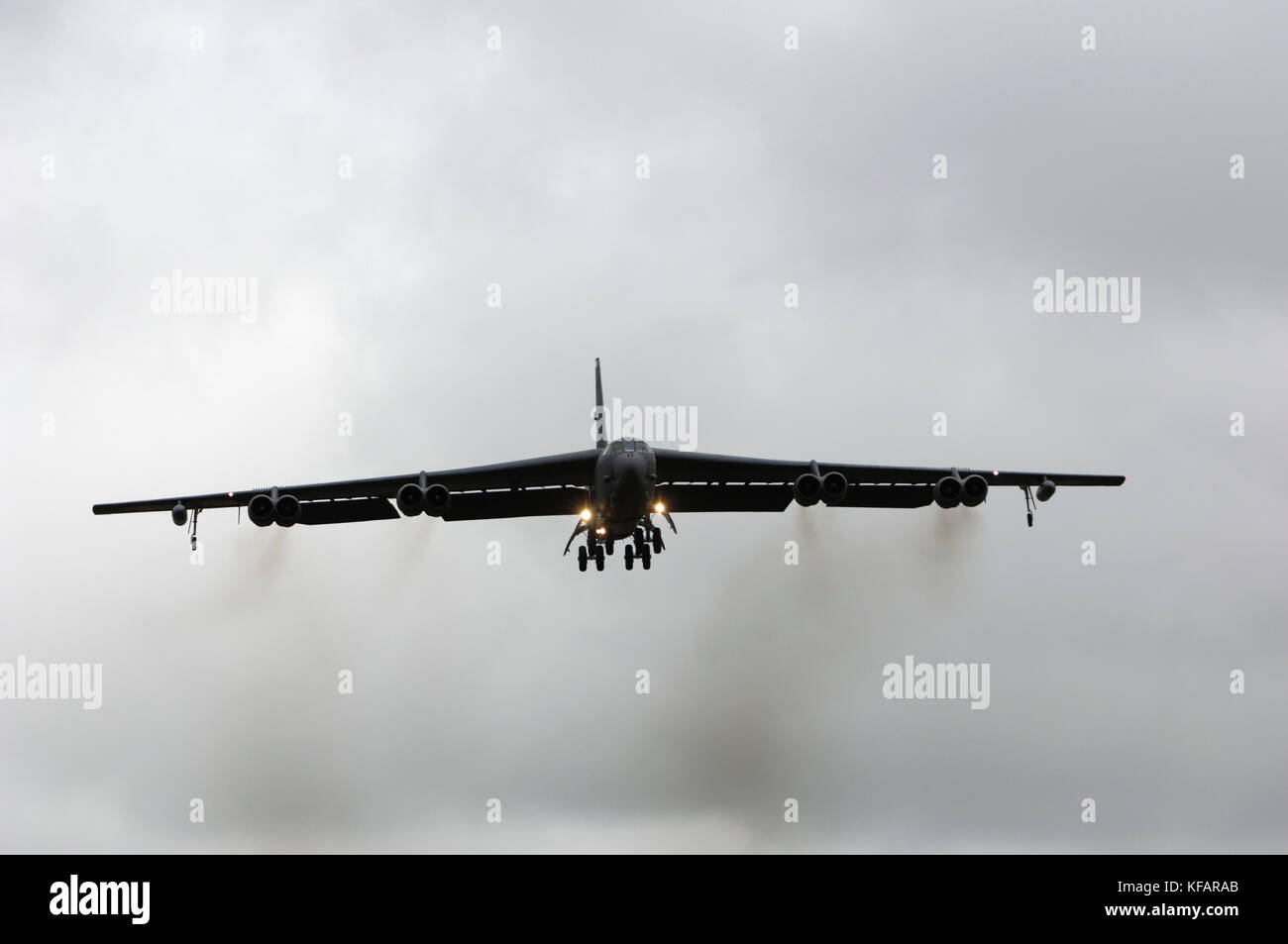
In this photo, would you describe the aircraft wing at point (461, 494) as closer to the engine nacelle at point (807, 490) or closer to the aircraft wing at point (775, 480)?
the aircraft wing at point (775, 480)

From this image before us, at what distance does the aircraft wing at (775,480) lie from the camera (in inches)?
1561

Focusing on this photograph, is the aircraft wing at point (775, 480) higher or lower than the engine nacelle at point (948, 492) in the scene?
higher

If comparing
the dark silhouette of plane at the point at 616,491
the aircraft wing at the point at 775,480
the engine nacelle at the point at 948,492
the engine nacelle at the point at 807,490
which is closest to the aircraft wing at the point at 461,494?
the dark silhouette of plane at the point at 616,491

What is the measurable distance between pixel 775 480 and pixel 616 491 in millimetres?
6763

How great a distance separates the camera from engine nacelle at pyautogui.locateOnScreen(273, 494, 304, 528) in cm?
3731

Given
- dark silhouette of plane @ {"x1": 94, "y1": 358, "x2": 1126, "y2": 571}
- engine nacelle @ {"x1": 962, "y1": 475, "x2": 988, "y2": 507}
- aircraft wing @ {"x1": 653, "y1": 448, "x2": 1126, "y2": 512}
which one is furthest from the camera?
aircraft wing @ {"x1": 653, "y1": 448, "x2": 1126, "y2": 512}

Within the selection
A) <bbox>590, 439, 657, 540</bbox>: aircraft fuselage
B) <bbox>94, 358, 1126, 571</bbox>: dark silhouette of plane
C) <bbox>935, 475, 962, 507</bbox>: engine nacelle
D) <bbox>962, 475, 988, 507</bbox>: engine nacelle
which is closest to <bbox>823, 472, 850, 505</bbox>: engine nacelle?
<bbox>94, 358, 1126, 571</bbox>: dark silhouette of plane

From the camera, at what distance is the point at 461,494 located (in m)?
41.6

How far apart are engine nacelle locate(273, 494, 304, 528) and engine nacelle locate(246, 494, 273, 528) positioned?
189 mm

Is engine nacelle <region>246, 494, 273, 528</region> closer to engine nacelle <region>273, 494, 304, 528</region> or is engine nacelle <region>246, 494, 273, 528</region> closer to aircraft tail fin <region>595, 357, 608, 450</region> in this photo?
engine nacelle <region>273, 494, 304, 528</region>

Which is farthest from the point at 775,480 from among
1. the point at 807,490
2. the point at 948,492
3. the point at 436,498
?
the point at 436,498

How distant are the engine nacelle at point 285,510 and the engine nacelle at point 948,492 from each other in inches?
607
